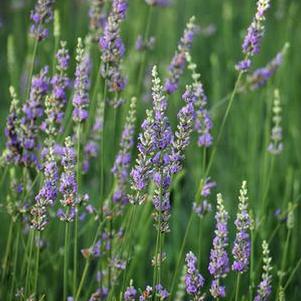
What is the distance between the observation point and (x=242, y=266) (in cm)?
207

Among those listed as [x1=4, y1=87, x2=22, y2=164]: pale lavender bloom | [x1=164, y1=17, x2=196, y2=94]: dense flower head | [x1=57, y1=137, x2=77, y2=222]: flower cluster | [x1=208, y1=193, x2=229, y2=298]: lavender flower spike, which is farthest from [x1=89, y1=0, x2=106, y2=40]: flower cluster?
[x1=208, y1=193, x2=229, y2=298]: lavender flower spike

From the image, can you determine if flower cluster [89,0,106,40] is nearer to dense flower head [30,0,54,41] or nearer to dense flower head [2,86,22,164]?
dense flower head [30,0,54,41]

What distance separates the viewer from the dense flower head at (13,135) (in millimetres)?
2410

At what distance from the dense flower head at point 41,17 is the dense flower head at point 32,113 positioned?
184 millimetres

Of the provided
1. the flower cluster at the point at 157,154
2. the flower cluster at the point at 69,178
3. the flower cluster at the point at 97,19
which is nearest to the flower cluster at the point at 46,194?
the flower cluster at the point at 69,178

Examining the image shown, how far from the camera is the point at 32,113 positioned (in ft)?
8.07

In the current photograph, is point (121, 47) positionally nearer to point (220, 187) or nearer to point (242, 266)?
point (242, 266)

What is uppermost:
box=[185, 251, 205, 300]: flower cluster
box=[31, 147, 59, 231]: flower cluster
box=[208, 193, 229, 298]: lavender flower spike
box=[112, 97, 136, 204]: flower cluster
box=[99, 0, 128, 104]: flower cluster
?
box=[99, 0, 128, 104]: flower cluster

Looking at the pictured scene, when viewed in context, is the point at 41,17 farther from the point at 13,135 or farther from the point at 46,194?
the point at 46,194

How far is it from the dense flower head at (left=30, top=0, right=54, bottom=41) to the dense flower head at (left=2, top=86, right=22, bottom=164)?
0.92 ft

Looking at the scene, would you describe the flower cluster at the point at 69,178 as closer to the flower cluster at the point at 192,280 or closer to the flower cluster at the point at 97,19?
the flower cluster at the point at 192,280

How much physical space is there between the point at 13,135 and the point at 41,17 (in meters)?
0.47

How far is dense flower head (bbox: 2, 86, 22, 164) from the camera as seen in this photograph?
2.41 meters

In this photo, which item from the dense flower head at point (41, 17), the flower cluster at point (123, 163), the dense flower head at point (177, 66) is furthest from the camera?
the dense flower head at point (177, 66)
